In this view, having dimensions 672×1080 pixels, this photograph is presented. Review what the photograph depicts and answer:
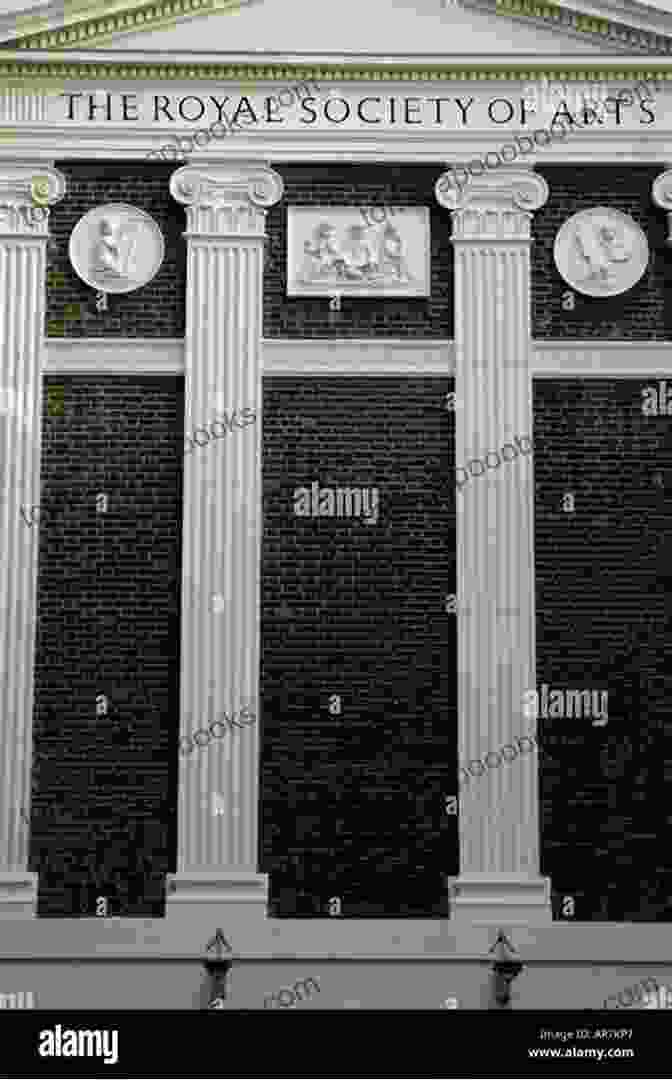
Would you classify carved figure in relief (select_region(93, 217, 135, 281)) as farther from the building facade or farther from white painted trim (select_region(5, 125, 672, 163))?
white painted trim (select_region(5, 125, 672, 163))

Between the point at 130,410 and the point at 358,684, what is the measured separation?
3703 mm

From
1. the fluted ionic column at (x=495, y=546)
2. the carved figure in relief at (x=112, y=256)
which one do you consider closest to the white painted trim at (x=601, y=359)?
the fluted ionic column at (x=495, y=546)

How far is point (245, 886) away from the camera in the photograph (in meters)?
18.8

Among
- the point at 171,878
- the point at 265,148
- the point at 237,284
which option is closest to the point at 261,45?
the point at 265,148

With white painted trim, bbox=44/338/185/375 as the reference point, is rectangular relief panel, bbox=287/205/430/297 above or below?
above

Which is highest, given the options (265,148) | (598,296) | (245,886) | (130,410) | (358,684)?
(265,148)

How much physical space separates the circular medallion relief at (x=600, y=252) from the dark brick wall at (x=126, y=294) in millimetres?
4055

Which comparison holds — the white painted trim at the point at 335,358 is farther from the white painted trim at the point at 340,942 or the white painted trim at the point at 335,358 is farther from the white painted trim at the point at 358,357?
the white painted trim at the point at 340,942

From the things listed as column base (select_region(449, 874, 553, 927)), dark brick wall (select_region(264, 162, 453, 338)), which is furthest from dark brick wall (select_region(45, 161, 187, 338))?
column base (select_region(449, 874, 553, 927))

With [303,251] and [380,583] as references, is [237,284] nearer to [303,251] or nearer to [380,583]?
[303,251]

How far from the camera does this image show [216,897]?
1870cm

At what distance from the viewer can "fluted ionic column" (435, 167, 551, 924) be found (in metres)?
18.9

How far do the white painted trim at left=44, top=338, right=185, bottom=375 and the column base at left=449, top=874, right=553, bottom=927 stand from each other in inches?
237

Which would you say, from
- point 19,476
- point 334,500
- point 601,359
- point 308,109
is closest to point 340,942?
point 334,500
